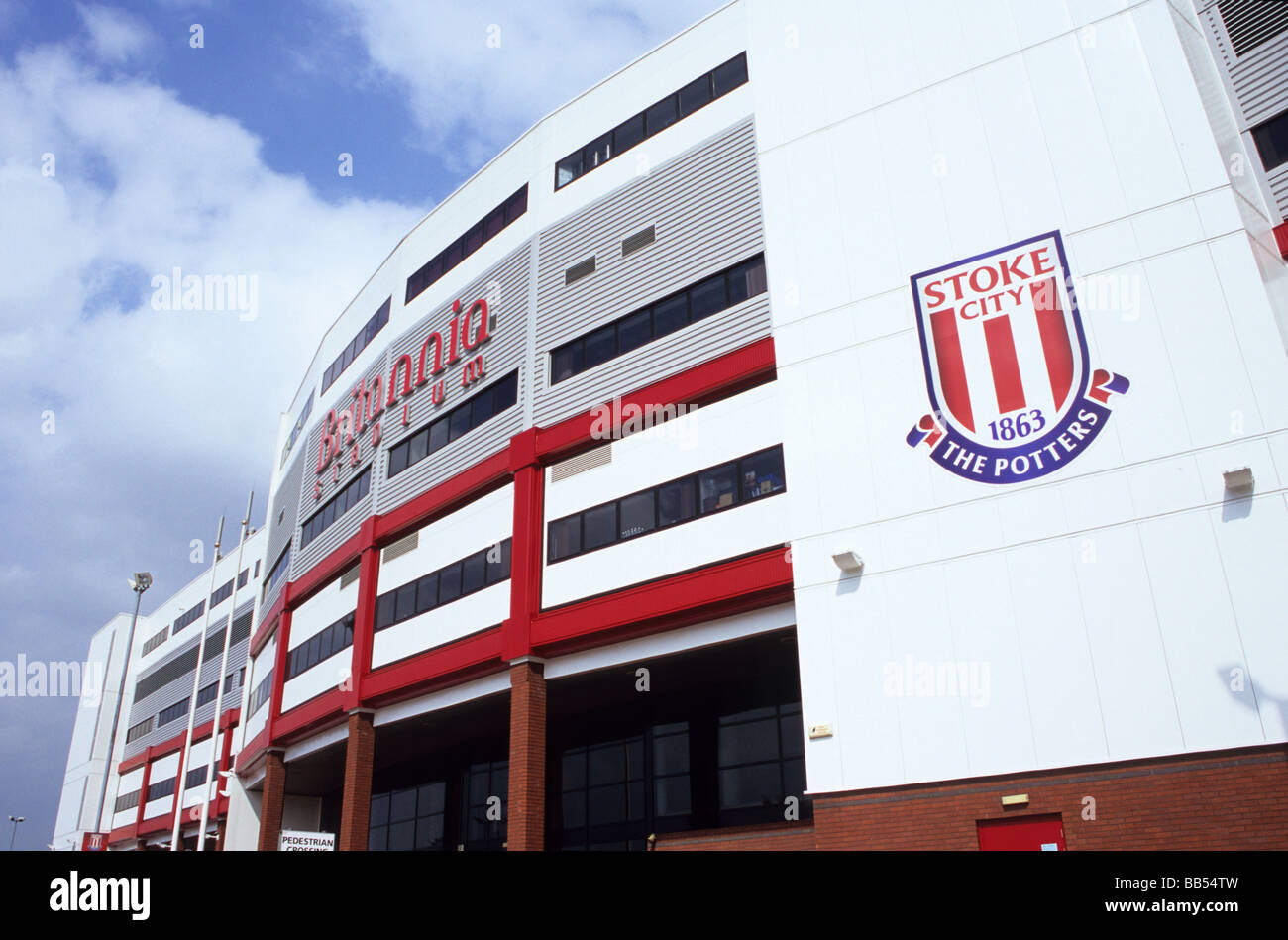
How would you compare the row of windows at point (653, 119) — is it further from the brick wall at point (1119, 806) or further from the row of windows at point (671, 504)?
the brick wall at point (1119, 806)

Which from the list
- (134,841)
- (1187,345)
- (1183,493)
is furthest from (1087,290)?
(134,841)

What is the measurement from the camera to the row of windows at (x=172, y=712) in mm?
57219

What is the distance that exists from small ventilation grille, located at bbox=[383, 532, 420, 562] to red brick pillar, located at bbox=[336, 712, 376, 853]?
506cm

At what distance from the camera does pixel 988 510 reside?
17.0 metres

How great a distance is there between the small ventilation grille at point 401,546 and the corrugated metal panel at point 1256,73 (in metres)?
24.2

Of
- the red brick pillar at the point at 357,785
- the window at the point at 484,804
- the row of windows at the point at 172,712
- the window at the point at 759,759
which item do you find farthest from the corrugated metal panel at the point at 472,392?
the row of windows at the point at 172,712

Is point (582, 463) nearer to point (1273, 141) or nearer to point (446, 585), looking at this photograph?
point (446, 585)

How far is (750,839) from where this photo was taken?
21.1 m

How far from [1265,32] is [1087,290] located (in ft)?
26.1

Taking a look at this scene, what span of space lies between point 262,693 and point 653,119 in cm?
2858

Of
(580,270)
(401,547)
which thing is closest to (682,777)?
(401,547)

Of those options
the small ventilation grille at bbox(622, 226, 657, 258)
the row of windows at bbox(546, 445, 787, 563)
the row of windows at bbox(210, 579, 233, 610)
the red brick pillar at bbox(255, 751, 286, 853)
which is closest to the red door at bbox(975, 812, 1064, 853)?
the row of windows at bbox(546, 445, 787, 563)

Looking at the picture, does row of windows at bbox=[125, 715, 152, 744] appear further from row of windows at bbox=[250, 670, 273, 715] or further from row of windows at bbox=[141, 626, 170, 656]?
row of windows at bbox=[250, 670, 273, 715]

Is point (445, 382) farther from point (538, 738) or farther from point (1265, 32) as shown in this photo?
point (1265, 32)
